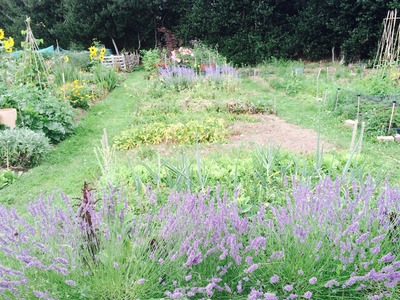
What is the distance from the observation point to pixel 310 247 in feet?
5.43

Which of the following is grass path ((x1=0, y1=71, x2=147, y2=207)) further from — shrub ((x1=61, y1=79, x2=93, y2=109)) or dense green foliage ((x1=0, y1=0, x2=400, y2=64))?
dense green foliage ((x1=0, y1=0, x2=400, y2=64))

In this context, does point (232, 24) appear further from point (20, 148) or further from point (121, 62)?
point (20, 148)

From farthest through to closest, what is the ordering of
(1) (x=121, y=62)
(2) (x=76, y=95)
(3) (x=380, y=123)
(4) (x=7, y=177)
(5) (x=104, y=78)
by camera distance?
(1) (x=121, y=62), (5) (x=104, y=78), (2) (x=76, y=95), (3) (x=380, y=123), (4) (x=7, y=177)

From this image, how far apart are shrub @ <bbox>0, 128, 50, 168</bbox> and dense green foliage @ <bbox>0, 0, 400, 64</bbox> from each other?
11.2 m

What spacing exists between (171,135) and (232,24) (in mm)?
10972

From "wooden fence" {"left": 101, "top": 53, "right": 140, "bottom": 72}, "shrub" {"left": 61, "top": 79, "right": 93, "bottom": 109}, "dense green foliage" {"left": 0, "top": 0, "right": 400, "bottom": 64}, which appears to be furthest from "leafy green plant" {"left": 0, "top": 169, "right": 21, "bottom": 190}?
"dense green foliage" {"left": 0, "top": 0, "right": 400, "bottom": 64}

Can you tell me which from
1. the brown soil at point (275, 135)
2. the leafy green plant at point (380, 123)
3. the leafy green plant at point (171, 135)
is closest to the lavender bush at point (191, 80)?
the brown soil at point (275, 135)

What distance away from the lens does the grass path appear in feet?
12.5

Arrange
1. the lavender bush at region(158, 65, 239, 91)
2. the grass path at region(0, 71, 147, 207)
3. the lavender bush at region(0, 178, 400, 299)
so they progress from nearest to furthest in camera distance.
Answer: the lavender bush at region(0, 178, 400, 299) → the grass path at region(0, 71, 147, 207) → the lavender bush at region(158, 65, 239, 91)

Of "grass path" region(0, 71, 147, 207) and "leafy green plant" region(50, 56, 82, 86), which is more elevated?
"leafy green plant" region(50, 56, 82, 86)

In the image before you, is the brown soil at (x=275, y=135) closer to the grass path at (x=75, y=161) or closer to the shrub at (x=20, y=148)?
the grass path at (x=75, y=161)

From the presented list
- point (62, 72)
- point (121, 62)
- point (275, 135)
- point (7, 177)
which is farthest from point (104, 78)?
point (7, 177)

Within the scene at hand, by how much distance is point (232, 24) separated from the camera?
15039 mm

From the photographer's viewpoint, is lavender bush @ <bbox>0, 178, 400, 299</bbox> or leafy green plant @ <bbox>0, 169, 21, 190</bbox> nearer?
lavender bush @ <bbox>0, 178, 400, 299</bbox>
